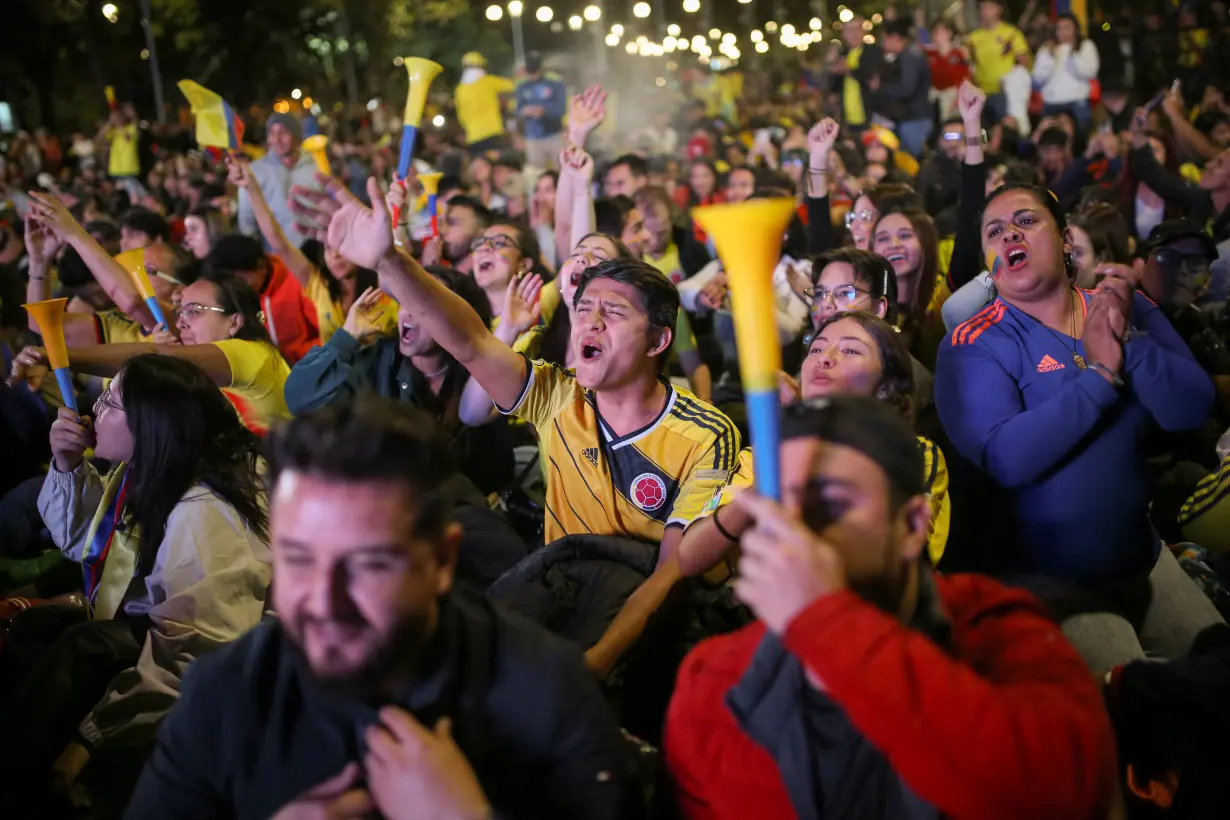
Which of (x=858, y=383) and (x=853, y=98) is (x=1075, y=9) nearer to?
(x=853, y=98)

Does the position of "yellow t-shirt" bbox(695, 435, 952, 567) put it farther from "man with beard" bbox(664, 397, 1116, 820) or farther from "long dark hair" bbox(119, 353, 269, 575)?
"long dark hair" bbox(119, 353, 269, 575)

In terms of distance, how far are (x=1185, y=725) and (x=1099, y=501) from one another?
3.23 feet

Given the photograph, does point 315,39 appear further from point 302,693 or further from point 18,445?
point 302,693

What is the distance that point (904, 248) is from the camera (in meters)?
4.57

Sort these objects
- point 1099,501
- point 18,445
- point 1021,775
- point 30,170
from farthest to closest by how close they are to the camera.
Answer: point 30,170
point 18,445
point 1099,501
point 1021,775

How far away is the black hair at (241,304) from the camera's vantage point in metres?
4.44

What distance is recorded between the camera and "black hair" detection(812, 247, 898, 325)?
3.69 meters

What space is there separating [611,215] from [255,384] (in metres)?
2.52

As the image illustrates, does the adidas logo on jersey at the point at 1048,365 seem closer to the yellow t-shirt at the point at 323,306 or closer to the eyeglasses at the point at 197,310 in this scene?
the eyeglasses at the point at 197,310

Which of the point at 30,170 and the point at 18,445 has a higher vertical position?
the point at 30,170

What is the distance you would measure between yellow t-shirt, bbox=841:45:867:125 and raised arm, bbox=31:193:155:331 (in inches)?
372

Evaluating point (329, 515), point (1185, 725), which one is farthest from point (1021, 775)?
point (329, 515)

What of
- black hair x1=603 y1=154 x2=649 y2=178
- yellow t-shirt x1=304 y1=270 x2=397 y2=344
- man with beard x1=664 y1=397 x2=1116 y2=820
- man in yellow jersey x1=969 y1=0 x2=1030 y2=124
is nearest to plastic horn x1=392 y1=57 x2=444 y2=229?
yellow t-shirt x1=304 y1=270 x2=397 y2=344

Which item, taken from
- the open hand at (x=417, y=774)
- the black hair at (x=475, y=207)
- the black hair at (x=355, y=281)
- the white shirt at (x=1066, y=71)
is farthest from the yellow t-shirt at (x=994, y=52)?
the open hand at (x=417, y=774)
